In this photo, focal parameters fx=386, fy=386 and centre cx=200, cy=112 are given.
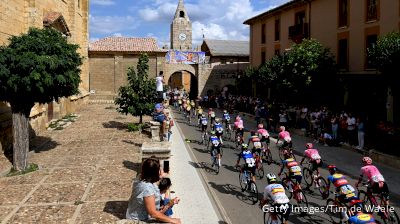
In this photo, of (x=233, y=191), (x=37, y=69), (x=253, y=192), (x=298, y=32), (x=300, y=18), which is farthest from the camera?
(x=300, y=18)

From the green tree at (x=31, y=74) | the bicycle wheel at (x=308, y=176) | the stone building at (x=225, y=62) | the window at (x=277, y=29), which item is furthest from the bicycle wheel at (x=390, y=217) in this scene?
the stone building at (x=225, y=62)

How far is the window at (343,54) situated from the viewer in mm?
23125

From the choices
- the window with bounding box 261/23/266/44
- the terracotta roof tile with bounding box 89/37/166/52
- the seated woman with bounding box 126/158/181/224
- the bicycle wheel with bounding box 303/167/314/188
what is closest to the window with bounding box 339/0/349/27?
the window with bounding box 261/23/266/44

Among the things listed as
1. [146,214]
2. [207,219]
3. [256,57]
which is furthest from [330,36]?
[146,214]

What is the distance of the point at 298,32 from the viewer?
2820 centimetres

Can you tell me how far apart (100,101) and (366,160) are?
33.0m

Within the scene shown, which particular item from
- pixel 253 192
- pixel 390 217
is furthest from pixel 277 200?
pixel 253 192

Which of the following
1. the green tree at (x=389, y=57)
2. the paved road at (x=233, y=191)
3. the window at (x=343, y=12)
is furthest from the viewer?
the window at (x=343, y=12)

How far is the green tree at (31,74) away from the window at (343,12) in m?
16.8

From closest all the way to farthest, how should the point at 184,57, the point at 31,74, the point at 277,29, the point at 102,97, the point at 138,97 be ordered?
the point at 31,74 < the point at 138,97 < the point at 277,29 < the point at 102,97 < the point at 184,57

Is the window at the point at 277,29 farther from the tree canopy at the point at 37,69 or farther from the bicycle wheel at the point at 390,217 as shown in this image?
the bicycle wheel at the point at 390,217

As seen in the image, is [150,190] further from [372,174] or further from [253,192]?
[372,174]

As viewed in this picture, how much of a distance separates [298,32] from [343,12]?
4.93 metres

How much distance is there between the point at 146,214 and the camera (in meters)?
6.43
